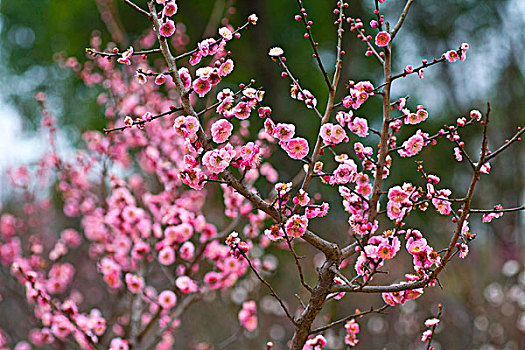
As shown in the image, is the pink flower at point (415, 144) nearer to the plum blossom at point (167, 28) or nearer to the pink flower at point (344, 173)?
the pink flower at point (344, 173)

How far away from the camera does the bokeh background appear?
288 centimetres

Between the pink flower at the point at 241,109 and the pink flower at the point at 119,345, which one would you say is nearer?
the pink flower at the point at 241,109

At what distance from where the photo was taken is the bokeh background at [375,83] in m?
2.88

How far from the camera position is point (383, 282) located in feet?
10.9

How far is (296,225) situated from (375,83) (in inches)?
90.2

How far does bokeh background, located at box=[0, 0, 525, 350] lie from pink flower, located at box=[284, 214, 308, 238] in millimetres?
1974

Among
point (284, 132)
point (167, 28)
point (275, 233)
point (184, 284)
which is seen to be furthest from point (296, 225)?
point (184, 284)

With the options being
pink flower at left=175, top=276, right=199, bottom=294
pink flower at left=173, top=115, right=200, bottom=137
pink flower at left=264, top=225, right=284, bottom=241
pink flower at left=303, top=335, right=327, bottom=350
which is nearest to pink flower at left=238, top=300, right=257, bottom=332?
pink flower at left=175, top=276, right=199, bottom=294

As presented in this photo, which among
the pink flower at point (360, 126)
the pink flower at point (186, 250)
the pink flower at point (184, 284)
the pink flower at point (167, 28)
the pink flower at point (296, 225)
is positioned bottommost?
the pink flower at point (296, 225)

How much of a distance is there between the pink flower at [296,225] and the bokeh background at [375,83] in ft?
6.48

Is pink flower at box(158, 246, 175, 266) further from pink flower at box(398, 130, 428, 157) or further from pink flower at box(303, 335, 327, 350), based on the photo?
pink flower at box(398, 130, 428, 157)

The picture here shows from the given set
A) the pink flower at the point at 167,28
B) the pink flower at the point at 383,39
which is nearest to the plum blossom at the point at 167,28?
the pink flower at the point at 167,28

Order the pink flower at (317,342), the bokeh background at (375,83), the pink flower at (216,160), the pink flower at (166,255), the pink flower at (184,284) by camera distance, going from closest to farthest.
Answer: the pink flower at (216,160)
the pink flower at (317,342)
the pink flower at (184,284)
the pink flower at (166,255)
the bokeh background at (375,83)

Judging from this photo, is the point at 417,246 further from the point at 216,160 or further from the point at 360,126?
the point at 216,160
